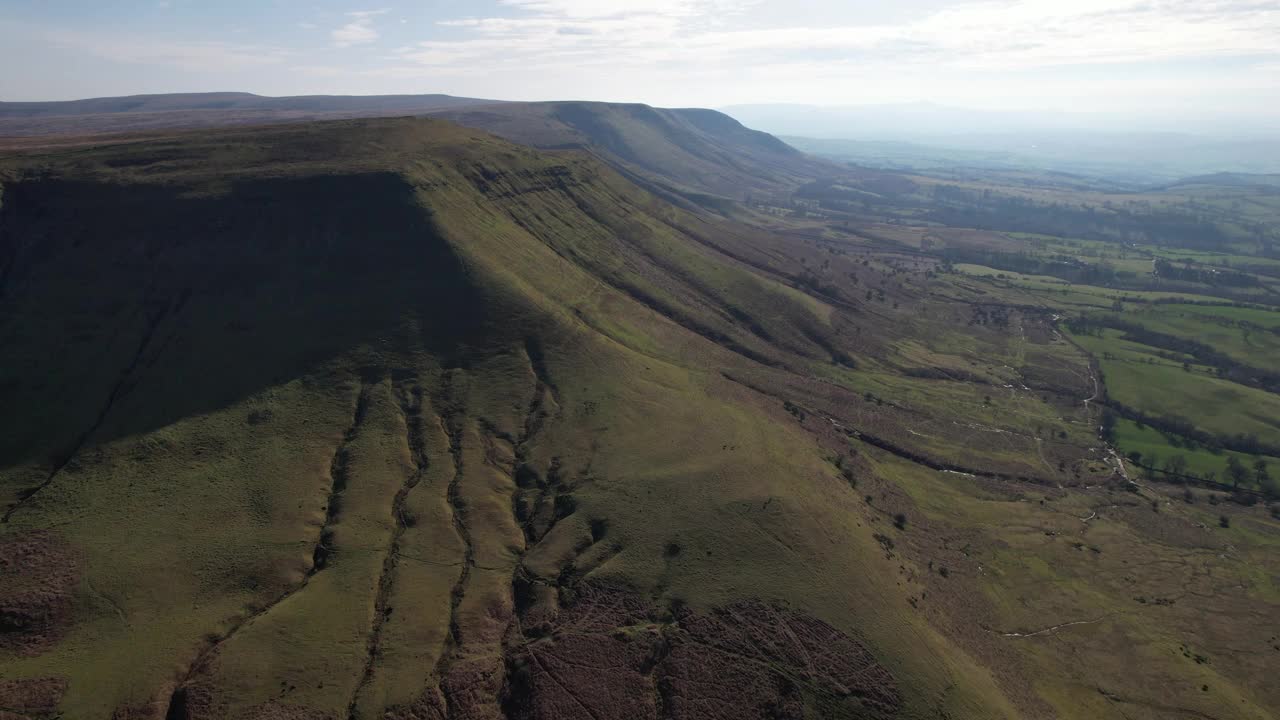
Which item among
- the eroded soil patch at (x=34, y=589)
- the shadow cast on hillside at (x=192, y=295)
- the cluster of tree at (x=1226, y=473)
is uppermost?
the shadow cast on hillside at (x=192, y=295)

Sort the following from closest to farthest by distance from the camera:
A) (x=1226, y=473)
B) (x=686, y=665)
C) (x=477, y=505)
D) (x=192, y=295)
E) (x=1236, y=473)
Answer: (x=686, y=665) < (x=477, y=505) < (x=192, y=295) < (x=1236, y=473) < (x=1226, y=473)

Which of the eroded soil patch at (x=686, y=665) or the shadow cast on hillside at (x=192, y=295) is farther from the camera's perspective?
the shadow cast on hillside at (x=192, y=295)

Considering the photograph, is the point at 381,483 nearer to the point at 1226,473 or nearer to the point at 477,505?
the point at 477,505

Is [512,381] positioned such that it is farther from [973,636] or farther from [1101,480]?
[1101,480]

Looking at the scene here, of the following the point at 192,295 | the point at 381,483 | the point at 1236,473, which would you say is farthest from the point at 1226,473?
the point at 192,295

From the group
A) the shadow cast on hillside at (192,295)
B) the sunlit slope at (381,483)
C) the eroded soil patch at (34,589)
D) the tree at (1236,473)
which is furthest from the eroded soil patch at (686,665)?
the tree at (1236,473)

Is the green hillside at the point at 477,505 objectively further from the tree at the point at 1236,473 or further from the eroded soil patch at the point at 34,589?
the tree at the point at 1236,473

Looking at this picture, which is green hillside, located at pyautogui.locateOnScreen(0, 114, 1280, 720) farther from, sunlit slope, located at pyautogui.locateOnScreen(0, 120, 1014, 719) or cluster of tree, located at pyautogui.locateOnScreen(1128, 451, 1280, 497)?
cluster of tree, located at pyautogui.locateOnScreen(1128, 451, 1280, 497)
